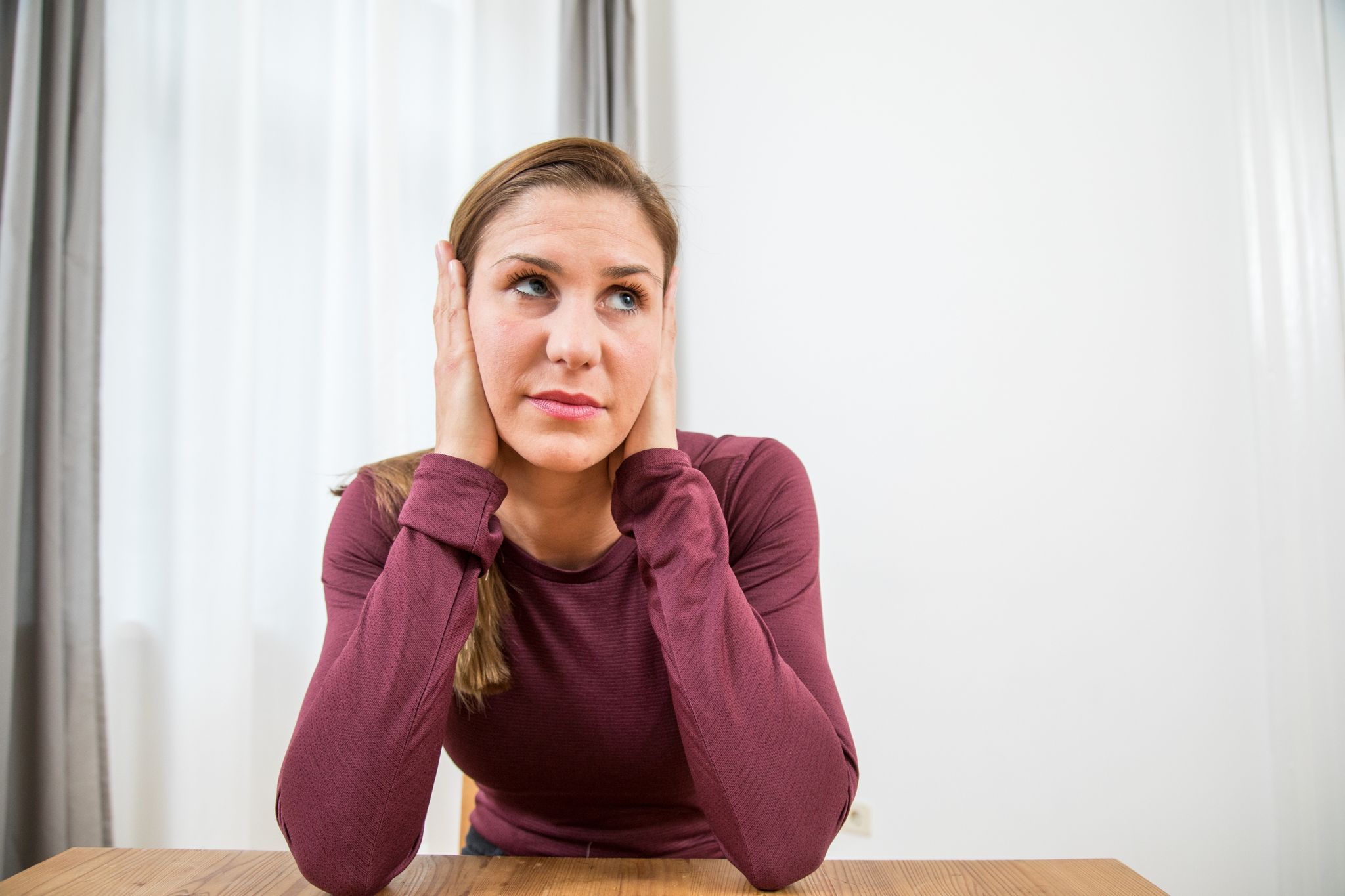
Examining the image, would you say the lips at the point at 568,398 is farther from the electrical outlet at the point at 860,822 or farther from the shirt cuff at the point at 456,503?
the electrical outlet at the point at 860,822

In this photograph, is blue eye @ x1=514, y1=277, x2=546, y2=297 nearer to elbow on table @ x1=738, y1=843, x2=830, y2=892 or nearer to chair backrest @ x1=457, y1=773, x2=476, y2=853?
elbow on table @ x1=738, y1=843, x2=830, y2=892

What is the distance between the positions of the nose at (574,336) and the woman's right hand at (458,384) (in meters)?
0.12

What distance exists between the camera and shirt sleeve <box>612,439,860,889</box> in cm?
77

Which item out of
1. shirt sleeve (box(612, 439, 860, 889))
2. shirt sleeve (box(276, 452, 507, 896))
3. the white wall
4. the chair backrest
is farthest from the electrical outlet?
shirt sleeve (box(276, 452, 507, 896))

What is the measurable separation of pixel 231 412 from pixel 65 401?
0.32 m

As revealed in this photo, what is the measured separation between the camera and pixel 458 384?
3.26 ft

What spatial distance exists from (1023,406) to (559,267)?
126cm

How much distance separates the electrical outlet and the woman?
1147 mm

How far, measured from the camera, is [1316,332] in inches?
54.5

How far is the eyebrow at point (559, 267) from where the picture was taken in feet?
3.12

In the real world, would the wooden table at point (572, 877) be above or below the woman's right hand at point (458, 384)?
below

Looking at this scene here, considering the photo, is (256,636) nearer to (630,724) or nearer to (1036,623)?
(630,724)

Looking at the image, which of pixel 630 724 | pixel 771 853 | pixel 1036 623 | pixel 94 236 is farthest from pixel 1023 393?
pixel 94 236

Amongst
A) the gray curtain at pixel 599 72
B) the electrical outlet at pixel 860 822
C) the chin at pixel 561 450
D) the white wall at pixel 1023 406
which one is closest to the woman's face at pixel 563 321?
the chin at pixel 561 450
